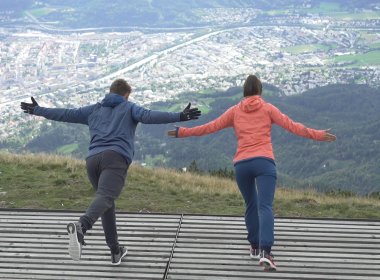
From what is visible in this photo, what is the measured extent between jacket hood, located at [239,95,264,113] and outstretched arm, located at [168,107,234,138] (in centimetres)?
15

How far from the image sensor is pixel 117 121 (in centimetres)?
528

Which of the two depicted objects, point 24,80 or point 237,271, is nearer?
point 237,271

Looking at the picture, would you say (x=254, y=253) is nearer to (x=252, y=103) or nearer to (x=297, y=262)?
(x=297, y=262)

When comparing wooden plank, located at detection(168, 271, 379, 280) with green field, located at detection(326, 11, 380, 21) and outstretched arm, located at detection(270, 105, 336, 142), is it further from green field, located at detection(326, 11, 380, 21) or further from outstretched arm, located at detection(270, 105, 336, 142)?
green field, located at detection(326, 11, 380, 21)

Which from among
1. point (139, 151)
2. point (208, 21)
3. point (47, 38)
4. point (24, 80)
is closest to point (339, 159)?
point (139, 151)

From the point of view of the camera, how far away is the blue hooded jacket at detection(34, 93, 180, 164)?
520 centimetres

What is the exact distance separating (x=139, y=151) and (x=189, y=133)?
54.9 m

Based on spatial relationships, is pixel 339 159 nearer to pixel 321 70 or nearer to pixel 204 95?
pixel 204 95

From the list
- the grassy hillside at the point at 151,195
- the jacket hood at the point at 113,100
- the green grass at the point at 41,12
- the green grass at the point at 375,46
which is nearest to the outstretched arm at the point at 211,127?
the jacket hood at the point at 113,100

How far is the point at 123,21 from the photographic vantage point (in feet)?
633

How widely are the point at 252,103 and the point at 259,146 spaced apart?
1.38 feet

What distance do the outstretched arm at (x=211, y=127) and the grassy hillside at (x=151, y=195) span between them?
2.97 metres

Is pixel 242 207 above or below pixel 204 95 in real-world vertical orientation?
above

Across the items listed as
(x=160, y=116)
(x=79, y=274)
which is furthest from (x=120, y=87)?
(x=79, y=274)
